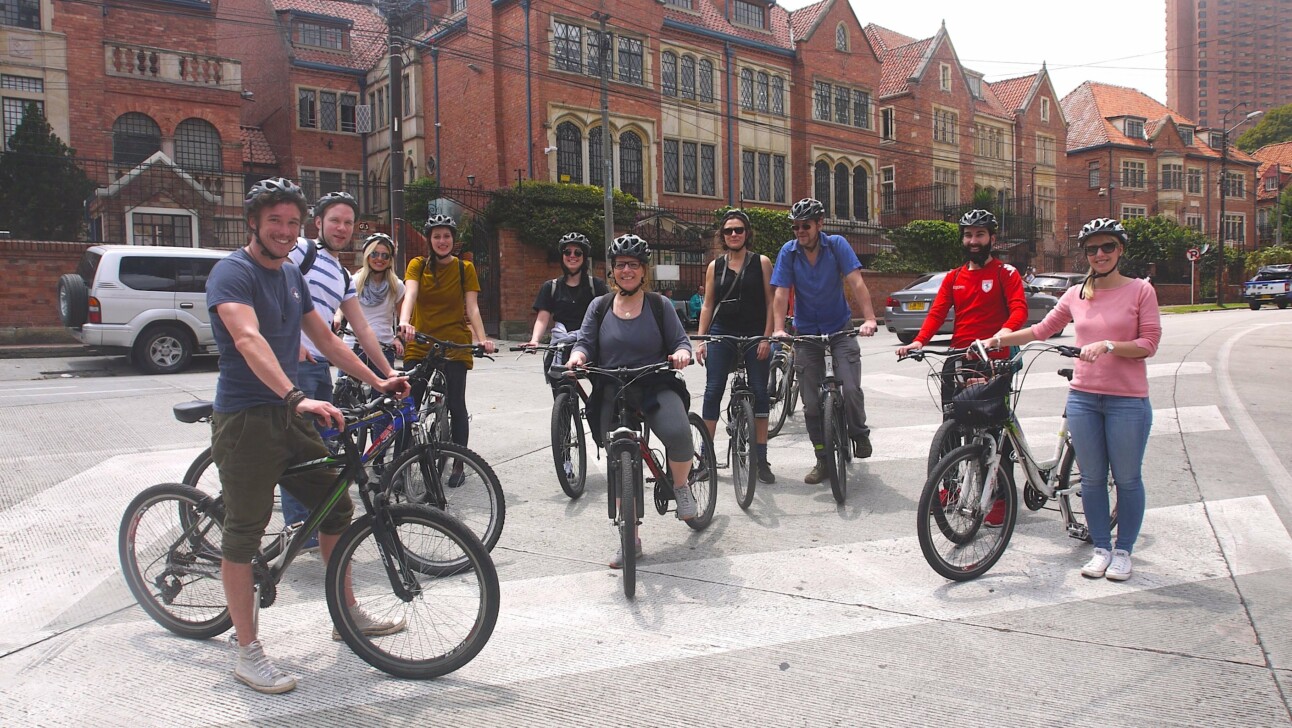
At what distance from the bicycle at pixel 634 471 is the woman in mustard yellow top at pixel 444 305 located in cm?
169

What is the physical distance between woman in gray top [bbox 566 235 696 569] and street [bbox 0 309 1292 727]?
2.06 feet

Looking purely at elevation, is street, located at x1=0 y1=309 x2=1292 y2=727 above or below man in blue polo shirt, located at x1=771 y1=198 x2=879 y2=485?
below

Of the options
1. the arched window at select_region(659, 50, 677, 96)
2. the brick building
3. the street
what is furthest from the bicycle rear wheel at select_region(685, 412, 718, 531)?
the brick building

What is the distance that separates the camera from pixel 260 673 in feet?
10.9

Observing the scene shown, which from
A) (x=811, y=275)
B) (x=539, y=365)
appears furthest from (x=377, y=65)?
(x=811, y=275)

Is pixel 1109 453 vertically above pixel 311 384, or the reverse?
pixel 311 384

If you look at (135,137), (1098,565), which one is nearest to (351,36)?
(135,137)

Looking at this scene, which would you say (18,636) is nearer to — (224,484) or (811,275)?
(224,484)

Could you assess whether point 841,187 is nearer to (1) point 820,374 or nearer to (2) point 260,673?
(1) point 820,374

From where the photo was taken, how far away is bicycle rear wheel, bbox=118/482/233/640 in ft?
12.3

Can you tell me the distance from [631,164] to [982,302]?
25796 mm

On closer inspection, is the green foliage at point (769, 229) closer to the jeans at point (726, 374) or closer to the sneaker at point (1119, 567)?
the jeans at point (726, 374)

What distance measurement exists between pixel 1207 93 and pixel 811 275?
189 meters

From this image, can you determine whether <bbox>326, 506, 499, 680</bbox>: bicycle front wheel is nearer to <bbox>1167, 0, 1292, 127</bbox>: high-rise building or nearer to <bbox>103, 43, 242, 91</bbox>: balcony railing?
<bbox>103, 43, 242, 91</bbox>: balcony railing
